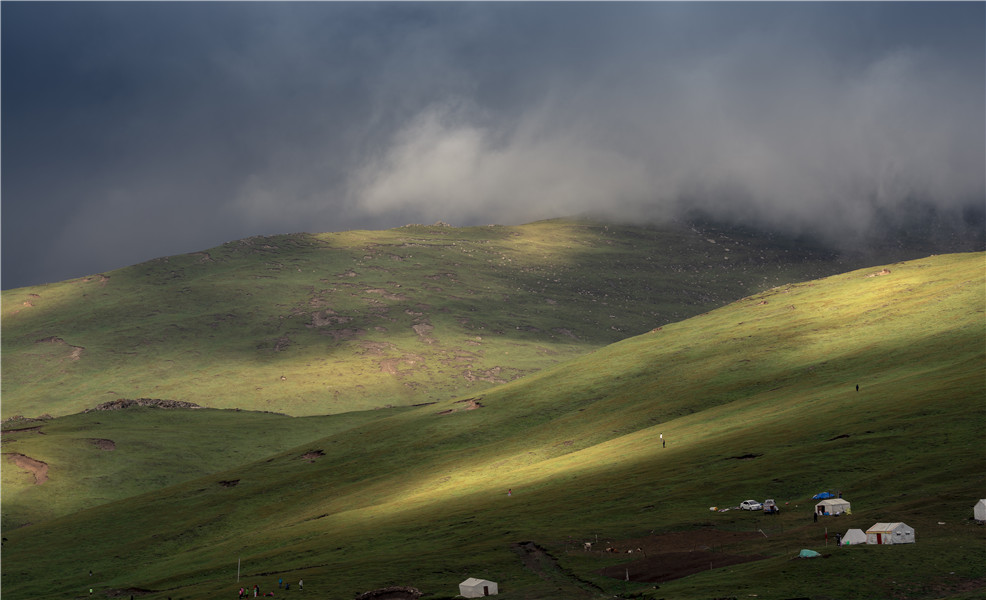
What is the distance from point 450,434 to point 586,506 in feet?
231

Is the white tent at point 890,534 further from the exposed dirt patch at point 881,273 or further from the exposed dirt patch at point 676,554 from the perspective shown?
the exposed dirt patch at point 881,273

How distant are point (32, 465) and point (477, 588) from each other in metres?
129

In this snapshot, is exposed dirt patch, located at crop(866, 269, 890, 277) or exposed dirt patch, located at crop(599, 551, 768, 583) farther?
exposed dirt patch, located at crop(866, 269, 890, 277)

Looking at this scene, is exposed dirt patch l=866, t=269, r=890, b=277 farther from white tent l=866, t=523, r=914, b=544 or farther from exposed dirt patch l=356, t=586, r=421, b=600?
exposed dirt patch l=356, t=586, r=421, b=600

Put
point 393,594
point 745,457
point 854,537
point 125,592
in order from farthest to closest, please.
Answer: point 125,592
point 745,457
point 393,594
point 854,537

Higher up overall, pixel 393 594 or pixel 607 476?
pixel 607 476

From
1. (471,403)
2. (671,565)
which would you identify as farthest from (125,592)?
(471,403)

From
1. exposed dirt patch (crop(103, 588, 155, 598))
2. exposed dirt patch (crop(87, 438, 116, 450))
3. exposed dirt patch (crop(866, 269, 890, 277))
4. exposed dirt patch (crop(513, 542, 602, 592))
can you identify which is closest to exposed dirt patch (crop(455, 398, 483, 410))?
exposed dirt patch (crop(87, 438, 116, 450))

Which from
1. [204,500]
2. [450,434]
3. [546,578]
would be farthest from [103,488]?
[546,578]

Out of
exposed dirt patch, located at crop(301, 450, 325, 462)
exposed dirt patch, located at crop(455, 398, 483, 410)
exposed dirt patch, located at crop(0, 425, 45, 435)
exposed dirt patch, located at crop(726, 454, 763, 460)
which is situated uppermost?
exposed dirt patch, located at crop(0, 425, 45, 435)

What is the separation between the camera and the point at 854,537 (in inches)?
2259

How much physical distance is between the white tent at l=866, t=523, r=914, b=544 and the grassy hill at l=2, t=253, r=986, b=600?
2.91ft

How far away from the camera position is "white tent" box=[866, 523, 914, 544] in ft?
182

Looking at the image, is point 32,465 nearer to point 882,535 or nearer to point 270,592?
point 270,592
